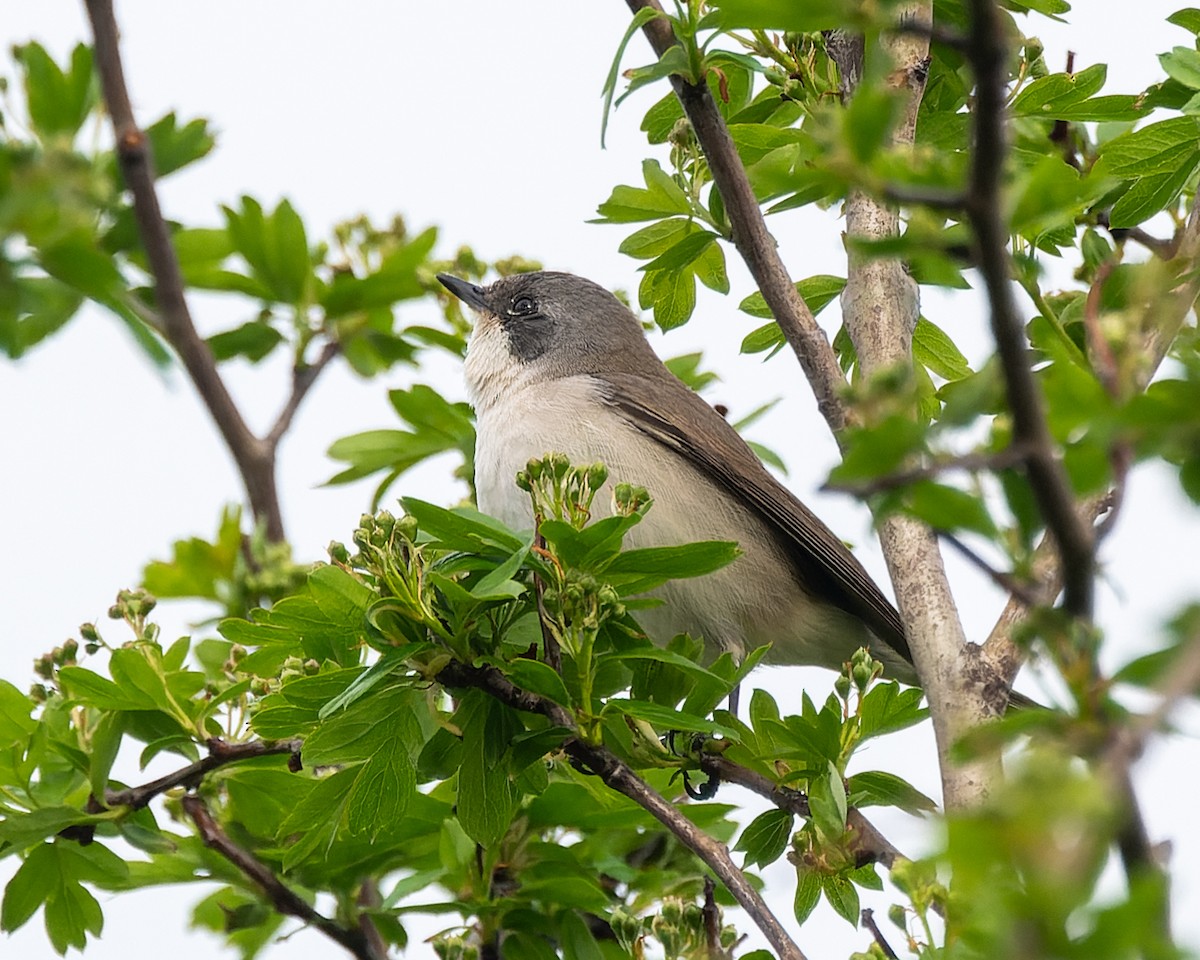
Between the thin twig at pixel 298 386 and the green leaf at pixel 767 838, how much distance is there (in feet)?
5.08

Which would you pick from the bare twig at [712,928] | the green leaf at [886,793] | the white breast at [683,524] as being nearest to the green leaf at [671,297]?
the white breast at [683,524]

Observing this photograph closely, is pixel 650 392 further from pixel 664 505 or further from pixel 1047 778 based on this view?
pixel 1047 778

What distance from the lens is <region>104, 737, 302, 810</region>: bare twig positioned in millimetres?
2996

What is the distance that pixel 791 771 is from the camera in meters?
2.91

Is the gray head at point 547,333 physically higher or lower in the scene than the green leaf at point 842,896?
higher

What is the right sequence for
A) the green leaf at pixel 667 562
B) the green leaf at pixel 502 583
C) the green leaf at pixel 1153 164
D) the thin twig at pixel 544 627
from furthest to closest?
the green leaf at pixel 1153 164
the thin twig at pixel 544 627
the green leaf at pixel 667 562
the green leaf at pixel 502 583

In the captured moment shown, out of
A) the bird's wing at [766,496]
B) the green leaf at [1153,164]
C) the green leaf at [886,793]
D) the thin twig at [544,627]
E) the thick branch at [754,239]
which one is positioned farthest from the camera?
the bird's wing at [766,496]

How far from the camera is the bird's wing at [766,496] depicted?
4.69m

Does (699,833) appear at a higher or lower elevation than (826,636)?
lower

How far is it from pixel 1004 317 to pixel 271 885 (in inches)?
97.8

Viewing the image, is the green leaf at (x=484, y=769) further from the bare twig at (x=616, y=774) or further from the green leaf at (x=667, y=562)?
the green leaf at (x=667, y=562)

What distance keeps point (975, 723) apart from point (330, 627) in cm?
120

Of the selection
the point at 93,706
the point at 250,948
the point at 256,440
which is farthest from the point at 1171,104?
the point at 250,948

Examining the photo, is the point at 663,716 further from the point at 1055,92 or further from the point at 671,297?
the point at 1055,92
